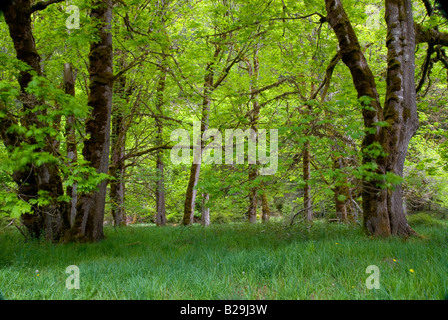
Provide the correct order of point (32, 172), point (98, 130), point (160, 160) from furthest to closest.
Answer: point (160, 160) < point (98, 130) < point (32, 172)

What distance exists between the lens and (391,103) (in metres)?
6.30

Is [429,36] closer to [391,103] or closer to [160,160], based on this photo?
[391,103]

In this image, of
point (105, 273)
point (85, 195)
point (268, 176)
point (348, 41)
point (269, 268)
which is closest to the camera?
point (269, 268)

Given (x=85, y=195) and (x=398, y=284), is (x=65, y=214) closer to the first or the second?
(x=85, y=195)

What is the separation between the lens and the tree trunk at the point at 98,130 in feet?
22.7

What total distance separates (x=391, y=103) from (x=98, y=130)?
687cm

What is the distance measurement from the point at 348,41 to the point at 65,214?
773 cm

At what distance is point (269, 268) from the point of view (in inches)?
142

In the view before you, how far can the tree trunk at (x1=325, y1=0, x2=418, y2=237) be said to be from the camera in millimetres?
6090

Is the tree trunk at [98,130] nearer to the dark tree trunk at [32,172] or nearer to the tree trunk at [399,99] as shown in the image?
the dark tree trunk at [32,172]

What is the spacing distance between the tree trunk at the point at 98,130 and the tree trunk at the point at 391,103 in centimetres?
550

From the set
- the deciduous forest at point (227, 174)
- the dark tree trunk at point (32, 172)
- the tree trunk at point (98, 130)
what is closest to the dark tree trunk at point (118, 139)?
the deciduous forest at point (227, 174)

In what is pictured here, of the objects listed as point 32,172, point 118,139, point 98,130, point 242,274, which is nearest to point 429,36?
point 242,274
